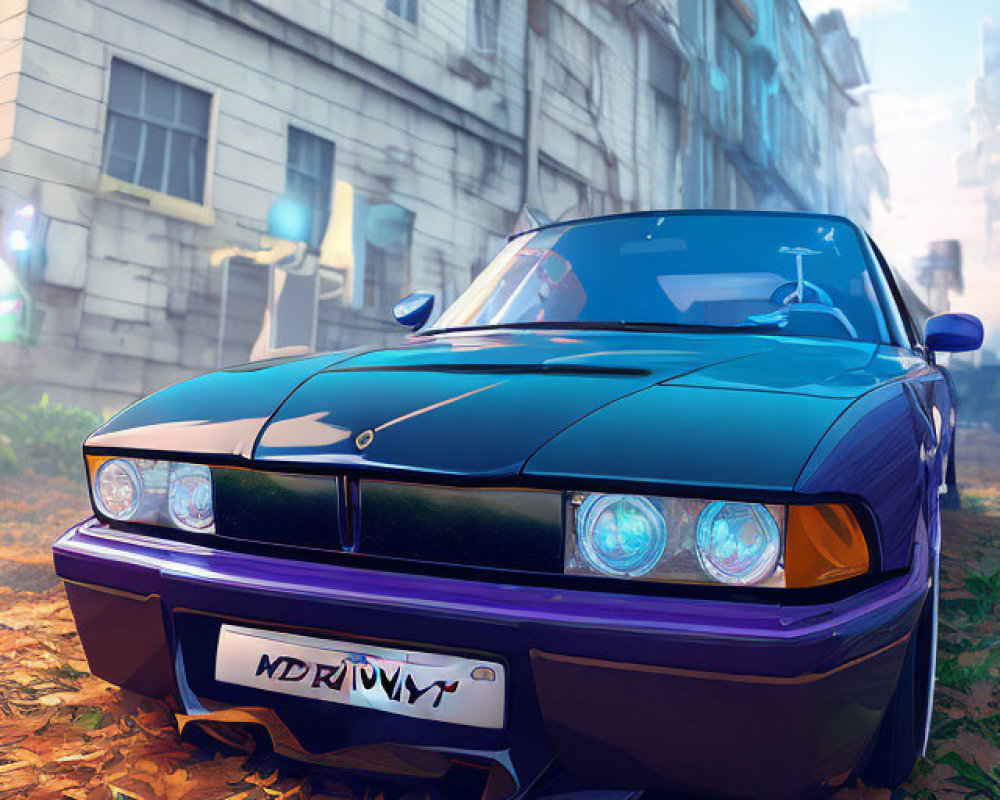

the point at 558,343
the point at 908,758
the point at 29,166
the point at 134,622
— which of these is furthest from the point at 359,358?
the point at 29,166

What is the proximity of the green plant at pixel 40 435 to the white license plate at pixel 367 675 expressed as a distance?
205 inches

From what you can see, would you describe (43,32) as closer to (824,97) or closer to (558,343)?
(558,343)

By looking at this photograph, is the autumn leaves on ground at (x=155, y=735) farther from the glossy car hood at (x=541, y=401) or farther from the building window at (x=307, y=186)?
the building window at (x=307, y=186)

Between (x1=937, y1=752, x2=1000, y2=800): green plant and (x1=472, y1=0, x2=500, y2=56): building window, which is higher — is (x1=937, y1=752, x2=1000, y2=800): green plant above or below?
below

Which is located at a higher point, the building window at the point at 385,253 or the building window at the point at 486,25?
the building window at the point at 486,25

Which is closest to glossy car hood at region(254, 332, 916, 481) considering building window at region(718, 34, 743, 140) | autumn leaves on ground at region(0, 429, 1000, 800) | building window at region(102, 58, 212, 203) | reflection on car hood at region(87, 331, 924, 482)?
reflection on car hood at region(87, 331, 924, 482)

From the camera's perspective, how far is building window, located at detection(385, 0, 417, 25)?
915 centimetres

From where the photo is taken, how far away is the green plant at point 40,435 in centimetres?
586

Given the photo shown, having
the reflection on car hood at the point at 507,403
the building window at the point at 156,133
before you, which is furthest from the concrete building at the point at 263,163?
the reflection on car hood at the point at 507,403

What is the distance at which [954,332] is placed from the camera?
8.61ft

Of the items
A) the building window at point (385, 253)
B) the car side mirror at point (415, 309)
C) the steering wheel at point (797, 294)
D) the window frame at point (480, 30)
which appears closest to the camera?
the steering wheel at point (797, 294)

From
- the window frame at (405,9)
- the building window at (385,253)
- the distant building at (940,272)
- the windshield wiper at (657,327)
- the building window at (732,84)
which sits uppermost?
the building window at (732,84)

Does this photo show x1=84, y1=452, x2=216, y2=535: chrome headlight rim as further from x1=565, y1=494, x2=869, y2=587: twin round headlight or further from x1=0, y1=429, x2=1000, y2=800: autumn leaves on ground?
x1=565, y1=494, x2=869, y2=587: twin round headlight

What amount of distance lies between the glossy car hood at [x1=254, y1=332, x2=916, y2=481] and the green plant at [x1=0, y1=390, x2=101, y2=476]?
5040mm
